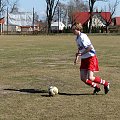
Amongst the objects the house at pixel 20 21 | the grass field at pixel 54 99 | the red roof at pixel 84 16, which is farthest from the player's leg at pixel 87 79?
the red roof at pixel 84 16

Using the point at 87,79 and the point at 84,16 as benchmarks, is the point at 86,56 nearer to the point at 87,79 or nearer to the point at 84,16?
the point at 87,79

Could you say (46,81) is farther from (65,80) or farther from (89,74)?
(89,74)

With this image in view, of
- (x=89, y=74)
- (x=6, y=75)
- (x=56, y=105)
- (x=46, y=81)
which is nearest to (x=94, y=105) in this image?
(x=56, y=105)

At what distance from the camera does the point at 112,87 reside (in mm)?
10992

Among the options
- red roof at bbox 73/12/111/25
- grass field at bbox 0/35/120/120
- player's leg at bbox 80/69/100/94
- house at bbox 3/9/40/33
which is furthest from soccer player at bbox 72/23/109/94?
red roof at bbox 73/12/111/25

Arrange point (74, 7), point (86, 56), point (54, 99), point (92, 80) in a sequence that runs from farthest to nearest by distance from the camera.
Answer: point (74, 7) → point (92, 80) → point (86, 56) → point (54, 99)

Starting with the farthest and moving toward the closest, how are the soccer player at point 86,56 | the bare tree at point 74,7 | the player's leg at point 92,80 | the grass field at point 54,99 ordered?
1. the bare tree at point 74,7
2. the player's leg at point 92,80
3. the soccer player at point 86,56
4. the grass field at point 54,99

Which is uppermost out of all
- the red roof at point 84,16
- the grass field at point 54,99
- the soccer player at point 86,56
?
the red roof at point 84,16

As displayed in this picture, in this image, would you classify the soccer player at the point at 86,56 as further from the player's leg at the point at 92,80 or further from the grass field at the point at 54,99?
the grass field at the point at 54,99

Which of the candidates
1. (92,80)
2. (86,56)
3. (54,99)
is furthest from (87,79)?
(54,99)

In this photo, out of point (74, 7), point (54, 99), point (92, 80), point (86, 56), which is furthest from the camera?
point (74, 7)

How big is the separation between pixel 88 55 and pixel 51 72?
4997 millimetres

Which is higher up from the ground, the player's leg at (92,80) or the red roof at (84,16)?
the red roof at (84,16)

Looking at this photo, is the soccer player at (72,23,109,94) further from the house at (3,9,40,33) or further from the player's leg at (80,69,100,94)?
the house at (3,9,40,33)
